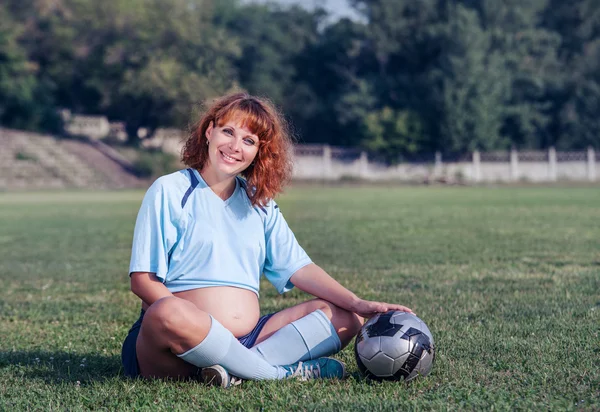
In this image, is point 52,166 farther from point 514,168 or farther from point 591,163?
point 591,163

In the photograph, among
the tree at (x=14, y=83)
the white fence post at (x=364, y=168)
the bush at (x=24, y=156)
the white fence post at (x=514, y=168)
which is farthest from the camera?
the white fence post at (x=364, y=168)

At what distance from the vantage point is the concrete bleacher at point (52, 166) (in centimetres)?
4728

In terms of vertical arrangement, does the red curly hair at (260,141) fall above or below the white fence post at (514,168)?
above

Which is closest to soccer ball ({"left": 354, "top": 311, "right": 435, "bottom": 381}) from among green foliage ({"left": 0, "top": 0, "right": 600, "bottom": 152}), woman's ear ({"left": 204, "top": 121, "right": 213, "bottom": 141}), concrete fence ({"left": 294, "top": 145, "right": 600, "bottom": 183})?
woman's ear ({"left": 204, "top": 121, "right": 213, "bottom": 141})

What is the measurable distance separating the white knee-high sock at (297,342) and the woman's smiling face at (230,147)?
950 millimetres

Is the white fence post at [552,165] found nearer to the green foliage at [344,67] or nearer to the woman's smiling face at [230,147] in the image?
the green foliage at [344,67]

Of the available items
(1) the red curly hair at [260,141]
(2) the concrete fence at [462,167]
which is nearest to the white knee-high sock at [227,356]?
(1) the red curly hair at [260,141]

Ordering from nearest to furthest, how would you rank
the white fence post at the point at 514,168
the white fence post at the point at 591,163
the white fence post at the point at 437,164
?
the white fence post at the point at 591,163 → the white fence post at the point at 514,168 → the white fence post at the point at 437,164

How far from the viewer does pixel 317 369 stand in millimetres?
4480

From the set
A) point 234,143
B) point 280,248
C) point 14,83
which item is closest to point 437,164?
point 14,83

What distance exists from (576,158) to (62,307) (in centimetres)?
5410

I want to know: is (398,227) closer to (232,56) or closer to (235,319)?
(235,319)

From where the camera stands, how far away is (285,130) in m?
4.85

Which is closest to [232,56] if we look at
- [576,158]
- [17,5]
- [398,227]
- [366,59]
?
[366,59]
